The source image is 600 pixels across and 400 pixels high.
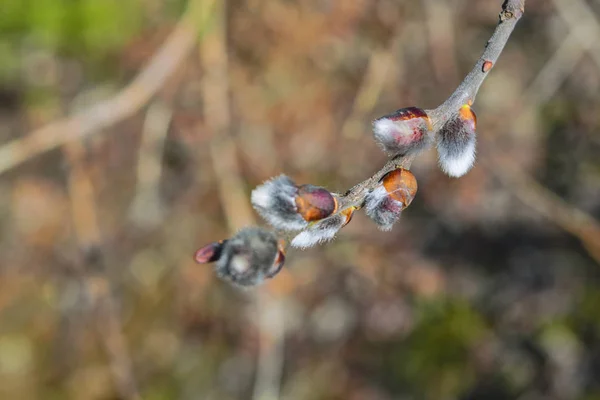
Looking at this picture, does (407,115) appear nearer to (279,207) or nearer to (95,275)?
(279,207)

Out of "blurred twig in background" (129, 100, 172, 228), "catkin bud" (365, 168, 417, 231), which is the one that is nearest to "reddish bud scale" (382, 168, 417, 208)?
"catkin bud" (365, 168, 417, 231)

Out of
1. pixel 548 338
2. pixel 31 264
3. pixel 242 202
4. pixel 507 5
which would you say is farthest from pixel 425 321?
pixel 507 5

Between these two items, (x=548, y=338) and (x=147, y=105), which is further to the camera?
(x=147, y=105)

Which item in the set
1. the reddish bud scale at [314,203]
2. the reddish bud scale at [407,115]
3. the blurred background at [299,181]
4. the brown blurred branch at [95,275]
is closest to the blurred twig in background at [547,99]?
the blurred background at [299,181]

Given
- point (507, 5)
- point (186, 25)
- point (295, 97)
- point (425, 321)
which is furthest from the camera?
point (295, 97)

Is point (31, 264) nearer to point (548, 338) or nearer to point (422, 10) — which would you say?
point (422, 10)

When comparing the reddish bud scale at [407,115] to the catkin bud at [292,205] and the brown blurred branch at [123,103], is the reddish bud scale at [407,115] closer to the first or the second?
the catkin bud at [292,205]
